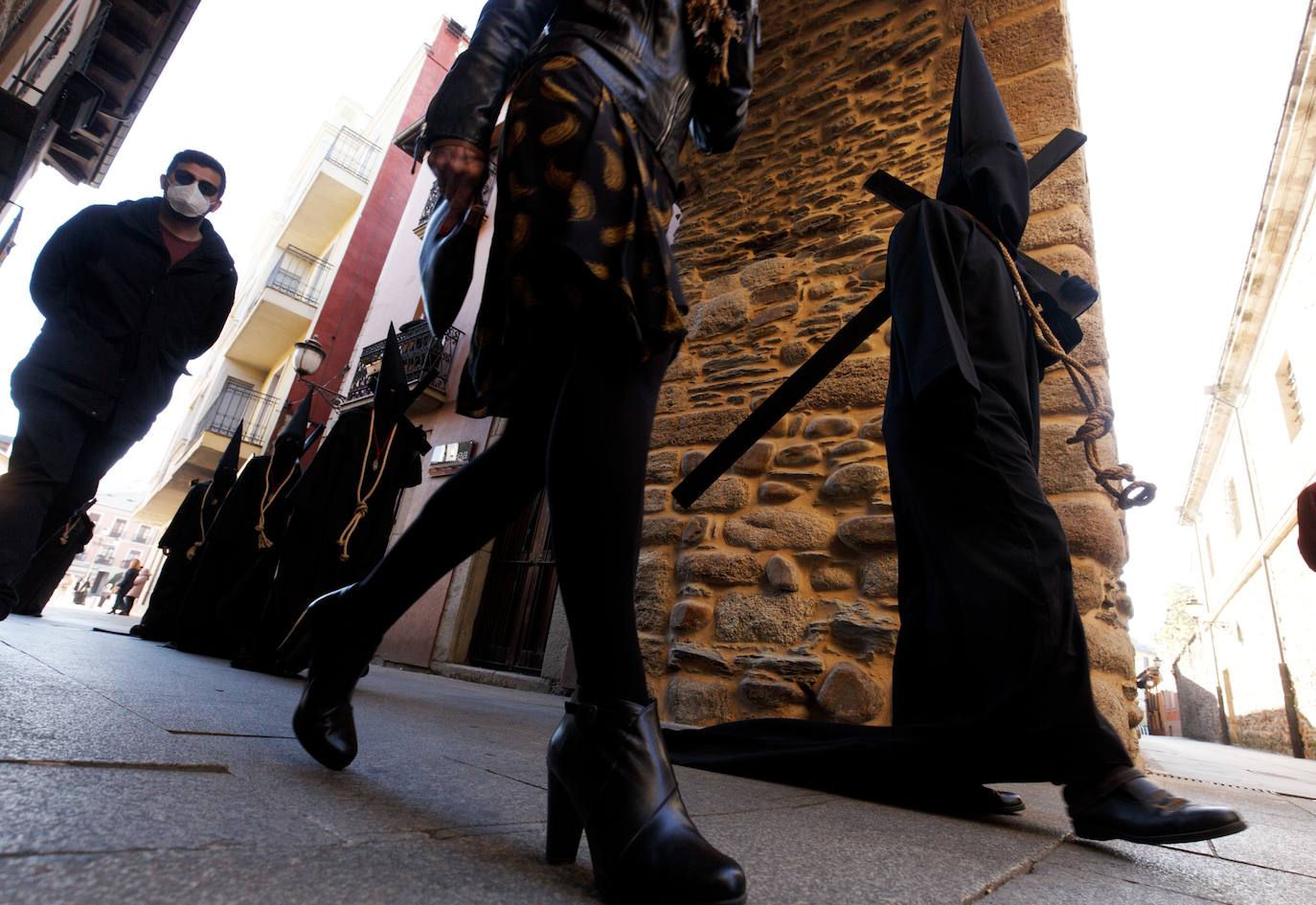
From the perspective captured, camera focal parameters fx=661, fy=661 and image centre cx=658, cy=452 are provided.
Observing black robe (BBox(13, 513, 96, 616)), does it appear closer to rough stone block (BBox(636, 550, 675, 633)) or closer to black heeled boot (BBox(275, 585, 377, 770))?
rough stone block (BBox(636, 550, 675, 633))

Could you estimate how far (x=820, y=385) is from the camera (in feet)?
10.3

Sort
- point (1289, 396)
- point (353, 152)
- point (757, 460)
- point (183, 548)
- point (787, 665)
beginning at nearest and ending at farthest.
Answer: point (787, 665)
point (757, 460)
point (183, 548)
point (1289, 396)
point (353, 152)

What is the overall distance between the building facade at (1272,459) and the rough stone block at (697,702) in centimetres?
1316

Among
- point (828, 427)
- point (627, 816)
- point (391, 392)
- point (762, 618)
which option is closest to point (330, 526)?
point (391, 392)

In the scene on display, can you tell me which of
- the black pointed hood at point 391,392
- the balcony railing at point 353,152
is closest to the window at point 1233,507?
the black pointed hood at point 391,392

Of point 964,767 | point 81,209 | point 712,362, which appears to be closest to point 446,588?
point 712,362

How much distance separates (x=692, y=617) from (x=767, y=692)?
50 cm

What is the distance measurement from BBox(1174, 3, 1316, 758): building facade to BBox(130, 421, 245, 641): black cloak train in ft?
48.7

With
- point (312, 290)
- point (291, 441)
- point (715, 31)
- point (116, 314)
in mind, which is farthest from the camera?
point (312, 290)

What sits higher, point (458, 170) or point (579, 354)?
point (458, 170)

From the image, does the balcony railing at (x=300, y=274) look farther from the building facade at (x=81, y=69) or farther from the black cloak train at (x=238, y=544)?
the black cloak train at (x=238, y=544)

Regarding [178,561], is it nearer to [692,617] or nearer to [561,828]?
[692,617]

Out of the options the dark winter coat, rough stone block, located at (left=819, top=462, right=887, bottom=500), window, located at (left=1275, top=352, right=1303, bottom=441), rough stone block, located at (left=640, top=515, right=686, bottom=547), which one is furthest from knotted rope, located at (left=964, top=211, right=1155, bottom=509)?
window, located at (left=1275, top=352, right=1303, bottom=441)

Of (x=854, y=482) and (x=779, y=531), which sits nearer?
(x=854, y=482)
